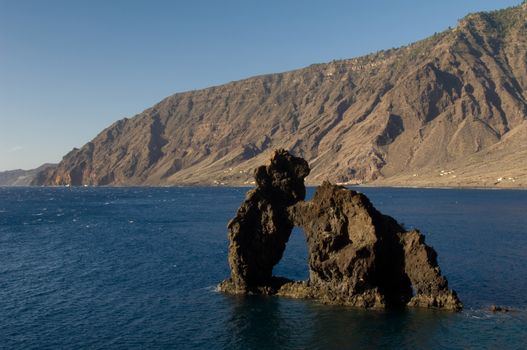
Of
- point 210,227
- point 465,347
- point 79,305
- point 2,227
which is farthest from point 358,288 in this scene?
point 2,227

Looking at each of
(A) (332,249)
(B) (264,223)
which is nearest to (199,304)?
(B) (264,223)

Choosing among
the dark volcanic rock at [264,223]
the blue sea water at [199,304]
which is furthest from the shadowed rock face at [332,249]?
the blue sea water at [199,304]

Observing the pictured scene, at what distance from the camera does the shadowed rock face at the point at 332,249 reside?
60750 millimetres

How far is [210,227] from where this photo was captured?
484ft

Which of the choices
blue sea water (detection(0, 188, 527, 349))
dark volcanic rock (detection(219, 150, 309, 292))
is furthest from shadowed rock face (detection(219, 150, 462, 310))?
blue sea water (detection(0, 188, 527, 349))

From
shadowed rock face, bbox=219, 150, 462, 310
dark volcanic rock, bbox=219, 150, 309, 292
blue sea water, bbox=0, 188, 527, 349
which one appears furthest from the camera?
dark volcanic rock, bbox=219, 150, 309, 292

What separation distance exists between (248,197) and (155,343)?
2653 cm

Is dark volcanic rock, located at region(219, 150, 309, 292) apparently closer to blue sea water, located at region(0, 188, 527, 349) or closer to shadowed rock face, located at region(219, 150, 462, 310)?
shadowed rock face, located at region(219, 150, 462, 310)

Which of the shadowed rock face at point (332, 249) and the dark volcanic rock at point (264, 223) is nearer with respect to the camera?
the shadowed rock face at point (332, 249)

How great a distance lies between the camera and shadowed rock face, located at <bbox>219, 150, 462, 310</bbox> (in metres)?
60.8

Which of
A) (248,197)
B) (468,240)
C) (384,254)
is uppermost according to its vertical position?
(248,197)

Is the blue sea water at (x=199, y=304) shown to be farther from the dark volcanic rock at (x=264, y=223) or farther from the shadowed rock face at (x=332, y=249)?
the dark volcanic rock at (x=264, y=223)

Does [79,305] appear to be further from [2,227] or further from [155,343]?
[2,227]

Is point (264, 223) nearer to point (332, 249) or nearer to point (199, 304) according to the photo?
point (332, 249)
